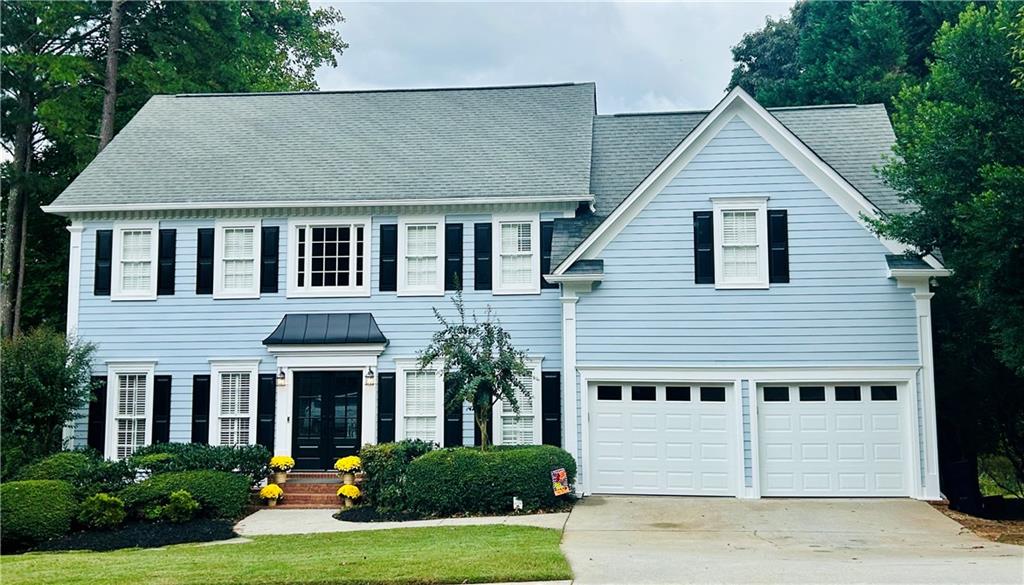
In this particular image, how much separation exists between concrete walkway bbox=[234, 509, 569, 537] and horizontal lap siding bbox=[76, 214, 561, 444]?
12.7 feet

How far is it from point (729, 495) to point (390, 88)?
13497 millimetres

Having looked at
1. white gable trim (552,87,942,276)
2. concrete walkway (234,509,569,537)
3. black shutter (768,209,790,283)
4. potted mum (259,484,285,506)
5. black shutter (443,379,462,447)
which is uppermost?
white gable trim (552,87,942,276)

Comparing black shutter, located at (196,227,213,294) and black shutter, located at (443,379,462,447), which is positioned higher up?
black shutter, located at (196,227,213,294)

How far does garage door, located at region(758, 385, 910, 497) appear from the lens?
51.4ft

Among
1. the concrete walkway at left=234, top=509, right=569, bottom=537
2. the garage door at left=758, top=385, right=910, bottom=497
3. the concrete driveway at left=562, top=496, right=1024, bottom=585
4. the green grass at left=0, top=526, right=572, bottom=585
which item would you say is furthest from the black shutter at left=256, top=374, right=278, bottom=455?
the garage door at left=758, top=385, right=910, bottom=497

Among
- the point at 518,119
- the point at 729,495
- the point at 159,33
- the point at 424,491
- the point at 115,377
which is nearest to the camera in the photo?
the point at 424,491

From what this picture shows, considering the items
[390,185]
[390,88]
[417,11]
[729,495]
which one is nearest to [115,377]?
[390,185]

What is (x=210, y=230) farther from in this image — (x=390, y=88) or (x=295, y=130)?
(x=390, y=88)

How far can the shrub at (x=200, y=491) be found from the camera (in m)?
14.8

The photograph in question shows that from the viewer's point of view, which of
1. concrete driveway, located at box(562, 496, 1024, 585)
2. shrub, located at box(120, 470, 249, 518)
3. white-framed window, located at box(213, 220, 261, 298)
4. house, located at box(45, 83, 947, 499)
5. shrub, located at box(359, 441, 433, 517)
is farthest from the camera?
white-framed window, located at box(213, 220, 261, 298)

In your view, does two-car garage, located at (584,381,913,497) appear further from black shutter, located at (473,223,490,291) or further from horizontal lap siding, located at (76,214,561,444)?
black shutter, located at (473,223,490,291)

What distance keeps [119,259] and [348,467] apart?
23.4ft

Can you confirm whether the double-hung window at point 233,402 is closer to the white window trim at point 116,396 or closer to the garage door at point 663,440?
the white window trim at point 116,396

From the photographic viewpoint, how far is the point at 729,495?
15.8 m
